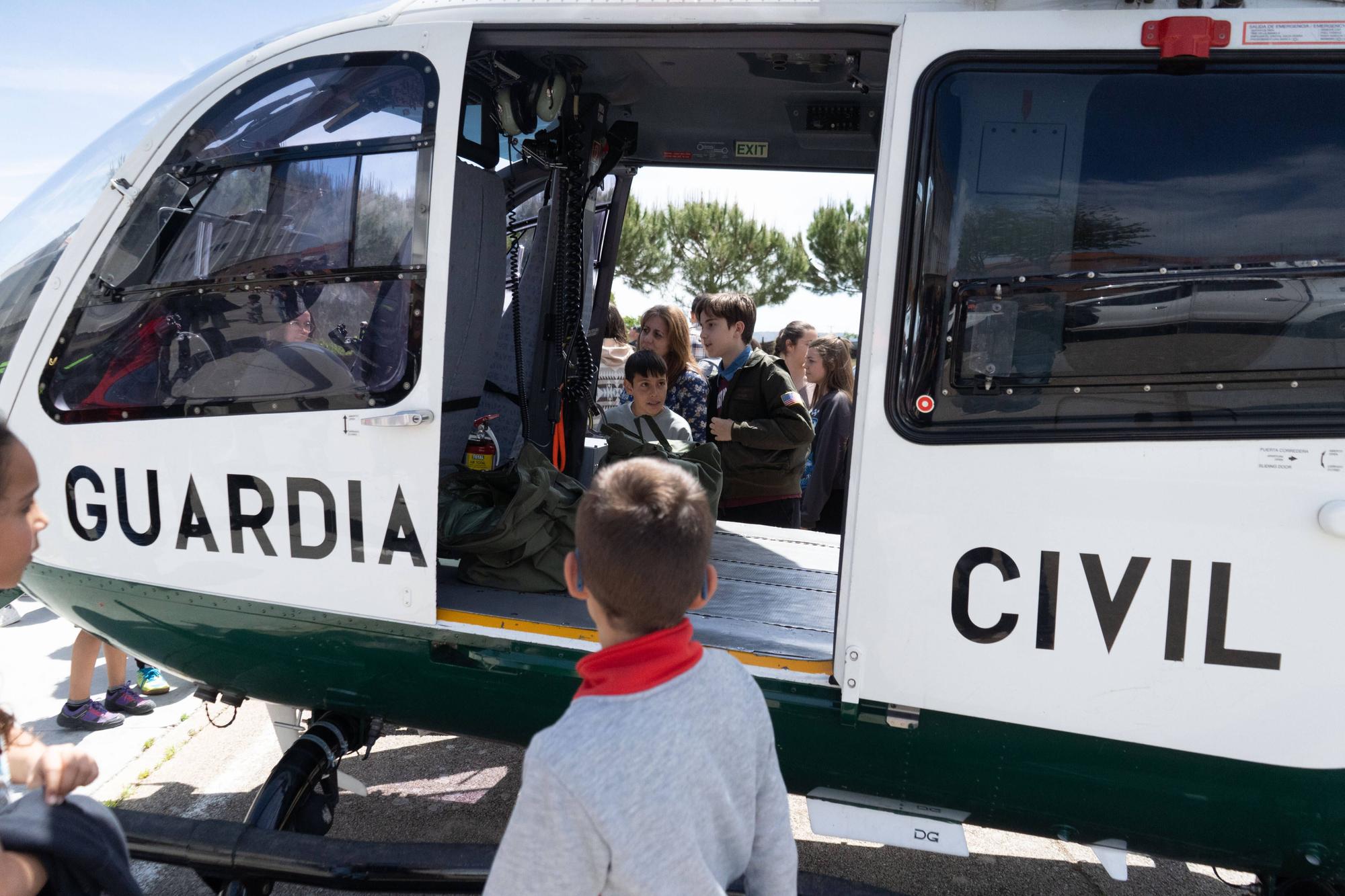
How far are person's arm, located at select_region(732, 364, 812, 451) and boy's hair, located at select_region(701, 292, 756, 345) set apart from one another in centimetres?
41

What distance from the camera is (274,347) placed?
2693 millimetres

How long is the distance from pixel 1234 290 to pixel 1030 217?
0.47m

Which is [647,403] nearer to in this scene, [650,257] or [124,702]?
[124,702]

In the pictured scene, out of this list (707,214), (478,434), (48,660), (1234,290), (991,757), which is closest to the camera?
(1234,290)

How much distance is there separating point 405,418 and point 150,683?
328 cm

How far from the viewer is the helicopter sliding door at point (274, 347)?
2.56 metres

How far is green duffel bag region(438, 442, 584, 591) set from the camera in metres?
2.95

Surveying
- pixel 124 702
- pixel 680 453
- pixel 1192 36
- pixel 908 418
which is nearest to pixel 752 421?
pixel 680 453

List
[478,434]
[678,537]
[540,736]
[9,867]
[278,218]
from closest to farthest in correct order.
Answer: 1. [540,736]
2. [678,537]
3. [9,867]
4. [278,218]
5. [478,434]

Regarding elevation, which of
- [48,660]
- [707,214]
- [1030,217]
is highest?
[707,214]

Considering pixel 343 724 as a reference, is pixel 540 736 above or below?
above

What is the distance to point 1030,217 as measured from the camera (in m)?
2.22

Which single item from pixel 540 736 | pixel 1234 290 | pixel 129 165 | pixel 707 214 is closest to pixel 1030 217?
pixel 1234 290

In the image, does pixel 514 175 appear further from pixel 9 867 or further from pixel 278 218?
pixel 9 867
